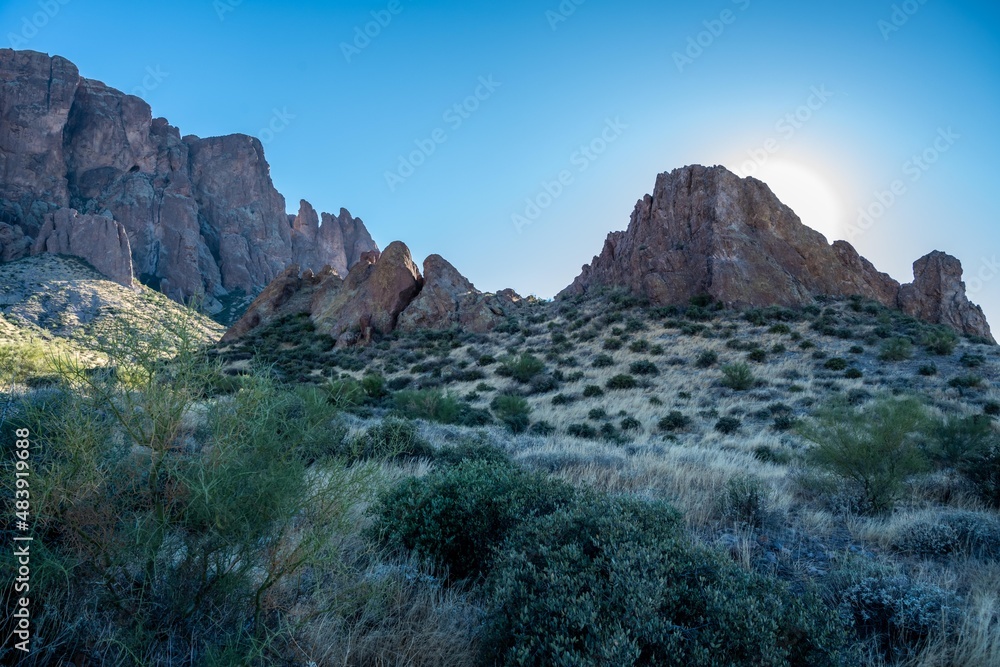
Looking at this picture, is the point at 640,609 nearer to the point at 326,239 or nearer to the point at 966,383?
the point at 966,383

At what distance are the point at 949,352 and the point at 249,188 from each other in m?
125

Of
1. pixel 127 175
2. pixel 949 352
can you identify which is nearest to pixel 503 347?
pixel 949 352

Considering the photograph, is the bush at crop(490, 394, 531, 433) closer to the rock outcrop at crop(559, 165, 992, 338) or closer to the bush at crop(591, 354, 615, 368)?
the bush at crop(591, 354, 615, 368)

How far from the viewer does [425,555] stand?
13.5 ft

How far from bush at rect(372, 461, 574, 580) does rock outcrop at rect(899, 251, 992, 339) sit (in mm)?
36170

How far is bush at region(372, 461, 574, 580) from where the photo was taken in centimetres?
412

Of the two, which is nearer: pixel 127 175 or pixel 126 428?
pixel 126 428

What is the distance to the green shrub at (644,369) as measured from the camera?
23.2m

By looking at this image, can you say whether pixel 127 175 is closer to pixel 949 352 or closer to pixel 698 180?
pixel 698 180

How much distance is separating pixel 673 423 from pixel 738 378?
19.2 feet

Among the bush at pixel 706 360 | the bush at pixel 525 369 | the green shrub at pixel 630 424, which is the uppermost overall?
the bush at pixel 706 360

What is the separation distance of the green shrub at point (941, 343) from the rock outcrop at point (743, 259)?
25.9 ft

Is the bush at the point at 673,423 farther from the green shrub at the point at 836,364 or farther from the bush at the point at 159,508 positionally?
the bush at the point at 159,508

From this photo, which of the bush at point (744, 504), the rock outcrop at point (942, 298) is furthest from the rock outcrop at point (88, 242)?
the rock outcrop at point (942, 298)
